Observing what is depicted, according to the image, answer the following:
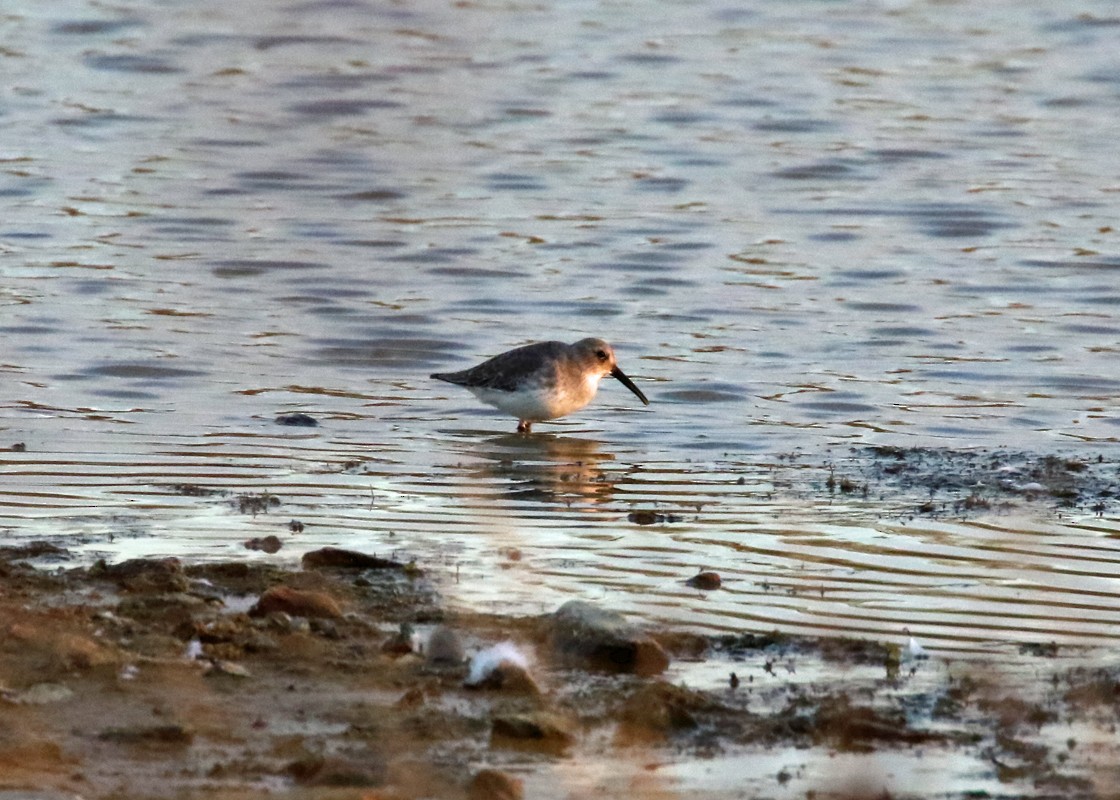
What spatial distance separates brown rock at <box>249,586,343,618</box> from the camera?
6.32 meters

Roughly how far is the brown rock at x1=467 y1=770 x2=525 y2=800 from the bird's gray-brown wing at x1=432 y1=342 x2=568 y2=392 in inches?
239

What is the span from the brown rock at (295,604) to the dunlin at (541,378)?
15.0 ft

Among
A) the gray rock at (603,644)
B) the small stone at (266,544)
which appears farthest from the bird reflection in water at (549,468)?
the gray rock at (603,644)

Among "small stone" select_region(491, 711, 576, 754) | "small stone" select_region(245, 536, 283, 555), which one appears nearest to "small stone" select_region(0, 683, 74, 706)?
"small stone" select_region(491, 711, 576, 754)

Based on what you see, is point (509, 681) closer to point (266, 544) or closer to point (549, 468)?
point (266, 544)

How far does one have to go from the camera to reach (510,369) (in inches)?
438

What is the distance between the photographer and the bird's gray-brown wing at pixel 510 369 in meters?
11.0

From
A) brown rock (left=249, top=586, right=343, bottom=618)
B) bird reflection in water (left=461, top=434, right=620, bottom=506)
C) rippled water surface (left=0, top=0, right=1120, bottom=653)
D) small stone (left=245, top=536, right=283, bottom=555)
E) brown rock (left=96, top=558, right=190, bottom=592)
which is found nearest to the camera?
brown rock (left=249, top=586, right=343, bottom=618)

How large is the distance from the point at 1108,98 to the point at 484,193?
718 centimetres

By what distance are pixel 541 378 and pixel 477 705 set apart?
539cm

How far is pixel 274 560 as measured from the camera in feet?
24.1

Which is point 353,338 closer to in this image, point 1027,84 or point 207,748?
point 207,748

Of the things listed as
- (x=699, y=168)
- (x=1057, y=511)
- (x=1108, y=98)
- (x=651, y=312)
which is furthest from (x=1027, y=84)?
(x=1057, y=511)

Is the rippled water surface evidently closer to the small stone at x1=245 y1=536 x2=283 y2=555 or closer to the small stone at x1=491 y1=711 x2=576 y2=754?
the small stone at x1=245 y1=536 x2=283 y2=555
